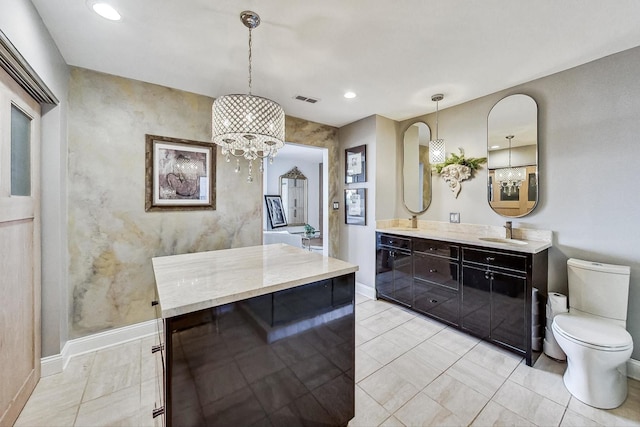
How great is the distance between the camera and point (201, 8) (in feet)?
5.36

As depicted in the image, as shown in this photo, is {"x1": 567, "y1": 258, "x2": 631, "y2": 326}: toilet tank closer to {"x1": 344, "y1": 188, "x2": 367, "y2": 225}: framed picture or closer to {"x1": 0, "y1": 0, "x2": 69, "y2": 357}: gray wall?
{"x1": 344, "y1": 188, "x2": 367, "y2": 225}: framed picture

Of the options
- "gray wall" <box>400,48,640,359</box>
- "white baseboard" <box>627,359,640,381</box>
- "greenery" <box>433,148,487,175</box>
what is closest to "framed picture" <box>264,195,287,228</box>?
"greenery" <box>433,148,487,175</box>

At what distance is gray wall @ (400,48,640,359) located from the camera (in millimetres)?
2059

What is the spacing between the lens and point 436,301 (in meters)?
2.85

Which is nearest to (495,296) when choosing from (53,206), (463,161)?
(463,161)

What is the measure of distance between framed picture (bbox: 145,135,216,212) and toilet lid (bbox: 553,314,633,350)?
3346 millimetres

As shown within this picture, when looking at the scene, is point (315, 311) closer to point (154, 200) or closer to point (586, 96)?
point (154, 200)

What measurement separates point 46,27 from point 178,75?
0.87 meters

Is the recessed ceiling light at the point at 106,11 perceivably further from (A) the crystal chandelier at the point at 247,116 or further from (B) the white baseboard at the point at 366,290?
(B) the white baseboard at the point at 366,290

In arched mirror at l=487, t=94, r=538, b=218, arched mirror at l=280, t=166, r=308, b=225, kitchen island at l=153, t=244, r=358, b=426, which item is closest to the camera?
kitchen island at l=153, t=244, r=358, b=426

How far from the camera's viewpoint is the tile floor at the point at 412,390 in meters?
1.63

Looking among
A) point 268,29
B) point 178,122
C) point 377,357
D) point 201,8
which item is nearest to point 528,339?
point 377,357

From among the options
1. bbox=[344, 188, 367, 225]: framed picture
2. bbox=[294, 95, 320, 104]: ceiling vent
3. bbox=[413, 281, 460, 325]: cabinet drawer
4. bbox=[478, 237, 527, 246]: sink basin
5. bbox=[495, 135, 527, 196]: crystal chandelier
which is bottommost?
bbox=[413, 281, 460, 325]: cabinet drawer

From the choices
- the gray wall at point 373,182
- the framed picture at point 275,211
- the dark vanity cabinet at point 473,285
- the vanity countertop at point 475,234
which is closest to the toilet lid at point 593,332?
the dark vanity cabinet at point 473,285
